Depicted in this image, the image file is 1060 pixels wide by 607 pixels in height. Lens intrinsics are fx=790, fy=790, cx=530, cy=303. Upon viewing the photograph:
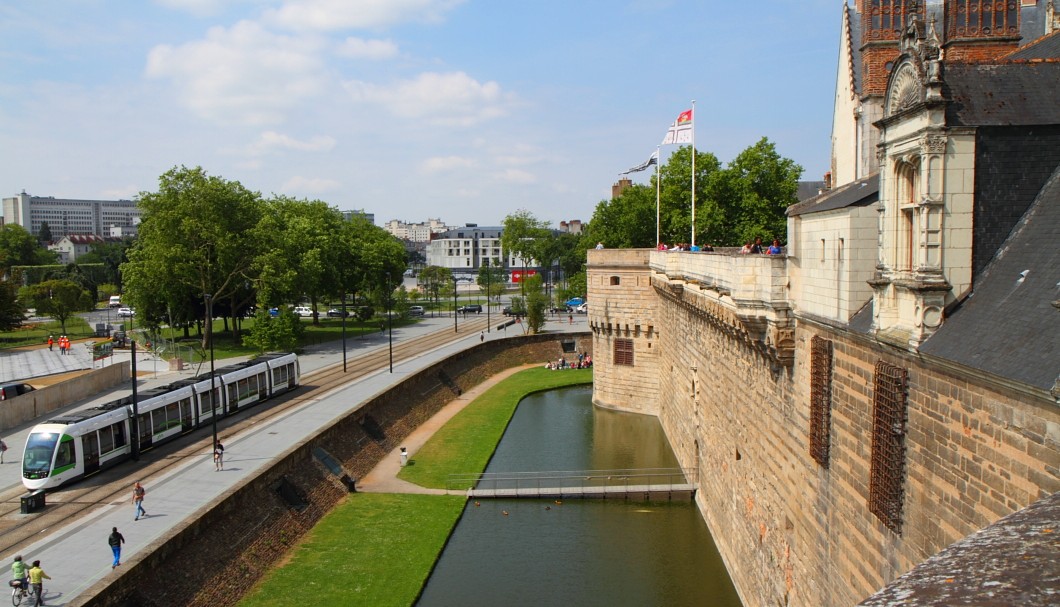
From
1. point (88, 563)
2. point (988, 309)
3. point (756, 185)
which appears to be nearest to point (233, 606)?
point (88, 563)

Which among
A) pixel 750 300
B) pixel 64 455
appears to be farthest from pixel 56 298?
pixel 750 300

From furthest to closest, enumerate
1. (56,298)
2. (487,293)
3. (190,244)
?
(487,293) → (56,298) → (190,244)

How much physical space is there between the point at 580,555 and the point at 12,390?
92.4 ft

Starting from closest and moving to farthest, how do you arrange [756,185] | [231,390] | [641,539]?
[641,539] < [231,390] < [756,185]

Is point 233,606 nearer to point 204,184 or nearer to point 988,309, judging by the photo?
point 988,309

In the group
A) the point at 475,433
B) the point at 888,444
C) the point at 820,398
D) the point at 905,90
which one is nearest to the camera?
the point at 905,90

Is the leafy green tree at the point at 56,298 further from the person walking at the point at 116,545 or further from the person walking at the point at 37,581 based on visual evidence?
the person walking at the point at 37,581

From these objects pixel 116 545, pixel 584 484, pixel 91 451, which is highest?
pixel 91 451

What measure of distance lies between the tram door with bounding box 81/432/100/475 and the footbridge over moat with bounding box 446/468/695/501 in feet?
37.0

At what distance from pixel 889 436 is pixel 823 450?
2.63 metres

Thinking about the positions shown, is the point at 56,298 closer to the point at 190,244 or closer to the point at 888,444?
the point at 190,244

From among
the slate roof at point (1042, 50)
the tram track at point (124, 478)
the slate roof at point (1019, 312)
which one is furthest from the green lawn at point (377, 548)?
the slate roof at point (1042, 50)

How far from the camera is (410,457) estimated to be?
3209cm

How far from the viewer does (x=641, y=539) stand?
2359 centimetres
